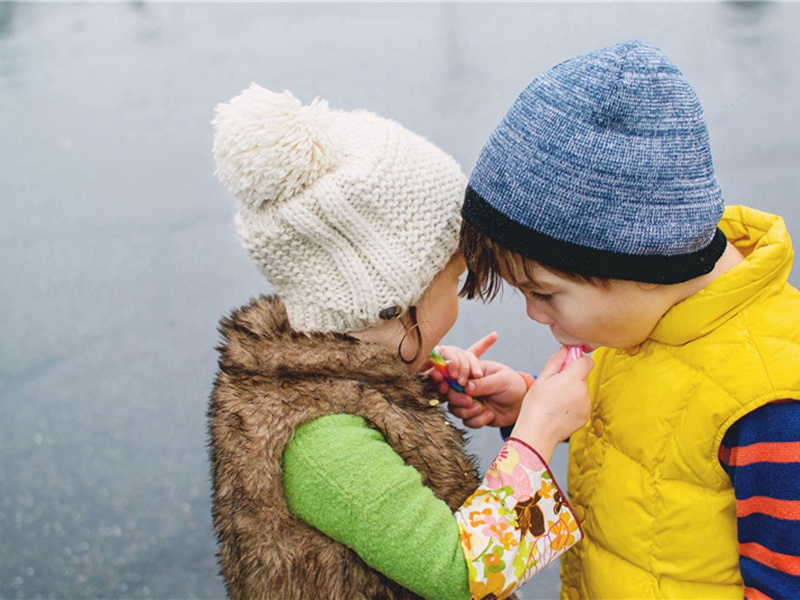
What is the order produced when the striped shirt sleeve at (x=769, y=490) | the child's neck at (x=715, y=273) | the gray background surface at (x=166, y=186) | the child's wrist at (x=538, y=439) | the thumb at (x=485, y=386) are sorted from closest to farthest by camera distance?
the striped shirt sleeve at (x=769, y=490) → the child's neck at (x=715, y=273) → the child's wrist at (x=538, y=439) → the thumb at (x=485, y=386) → the gray background surface at (x=166, y=186)

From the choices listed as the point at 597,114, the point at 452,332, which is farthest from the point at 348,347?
the point at 452,332

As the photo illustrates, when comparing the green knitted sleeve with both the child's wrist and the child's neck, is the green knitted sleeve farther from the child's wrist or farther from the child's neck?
the child's neck

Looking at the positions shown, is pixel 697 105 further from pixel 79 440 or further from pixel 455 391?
pixel 79 440

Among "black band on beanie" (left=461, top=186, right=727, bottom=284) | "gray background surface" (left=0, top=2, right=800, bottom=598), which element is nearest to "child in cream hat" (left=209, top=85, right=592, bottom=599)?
"black band on beanie" (left=461, top=186, right=727, bottom=284)

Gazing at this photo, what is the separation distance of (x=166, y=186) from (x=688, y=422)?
299cm

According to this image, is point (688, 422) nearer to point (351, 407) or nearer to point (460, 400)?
point (351, 407)

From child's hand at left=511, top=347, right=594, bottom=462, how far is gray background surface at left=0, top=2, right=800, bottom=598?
946 mm

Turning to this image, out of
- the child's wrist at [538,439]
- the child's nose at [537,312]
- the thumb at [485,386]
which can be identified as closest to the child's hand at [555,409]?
the child's wrist at [538,439]

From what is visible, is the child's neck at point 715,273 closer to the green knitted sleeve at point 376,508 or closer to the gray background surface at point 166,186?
the green knitted sleeve at point 376,508

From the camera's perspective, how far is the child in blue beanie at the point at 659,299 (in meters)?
1.05

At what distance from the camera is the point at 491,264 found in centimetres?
127

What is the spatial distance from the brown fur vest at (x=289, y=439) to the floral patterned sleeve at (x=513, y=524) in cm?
11

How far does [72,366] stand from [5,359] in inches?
10.9

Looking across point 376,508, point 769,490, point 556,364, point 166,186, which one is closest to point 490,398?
point 556,364
